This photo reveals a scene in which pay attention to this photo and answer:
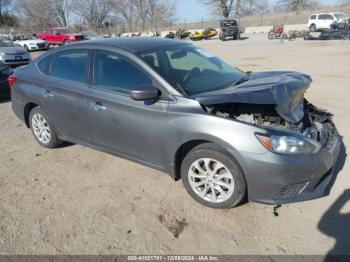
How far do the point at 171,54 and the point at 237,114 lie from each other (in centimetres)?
123

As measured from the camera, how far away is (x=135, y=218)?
11.9 ft

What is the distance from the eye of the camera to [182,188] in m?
4.15

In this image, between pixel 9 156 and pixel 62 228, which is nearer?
pixel 62 228

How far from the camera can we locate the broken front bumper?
3238mm

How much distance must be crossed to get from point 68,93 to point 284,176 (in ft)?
9.61

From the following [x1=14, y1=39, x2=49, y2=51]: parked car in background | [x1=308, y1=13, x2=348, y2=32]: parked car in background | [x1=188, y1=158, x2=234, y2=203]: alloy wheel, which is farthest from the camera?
[x1=308, y1=13, x2=348, y2=32]: parked car in background

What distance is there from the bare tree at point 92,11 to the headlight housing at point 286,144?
69.8m

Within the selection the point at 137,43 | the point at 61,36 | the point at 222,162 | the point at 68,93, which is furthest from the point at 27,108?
the point at 61,36

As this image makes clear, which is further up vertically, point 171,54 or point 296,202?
point 171,54

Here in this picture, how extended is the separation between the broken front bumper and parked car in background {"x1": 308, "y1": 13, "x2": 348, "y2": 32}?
113ft

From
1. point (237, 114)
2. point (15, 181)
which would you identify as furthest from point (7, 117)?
point (237, 114)

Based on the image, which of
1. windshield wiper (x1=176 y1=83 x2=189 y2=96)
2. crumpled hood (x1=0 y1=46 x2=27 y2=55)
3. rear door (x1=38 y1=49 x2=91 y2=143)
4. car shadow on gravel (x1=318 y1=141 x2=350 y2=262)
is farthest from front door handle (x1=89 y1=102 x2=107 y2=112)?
crumpled hood (x1=0 y1=46 x2=27 y2=55)

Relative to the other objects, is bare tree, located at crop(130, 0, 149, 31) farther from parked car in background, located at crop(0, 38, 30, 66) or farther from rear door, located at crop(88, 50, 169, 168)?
rear door, located at crop(88, 50, 169, 168)

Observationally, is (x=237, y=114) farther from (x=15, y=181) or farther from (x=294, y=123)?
(x=15, y=181)
